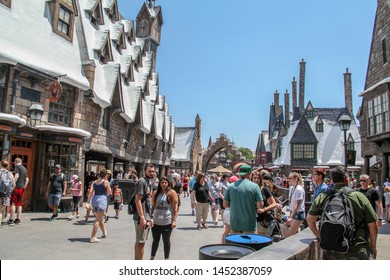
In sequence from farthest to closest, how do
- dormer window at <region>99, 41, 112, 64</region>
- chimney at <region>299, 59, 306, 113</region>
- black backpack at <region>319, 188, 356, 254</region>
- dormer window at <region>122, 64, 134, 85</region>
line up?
1. chimney at <region>299, 59, 306, 113</region>
2. dormer window at <region>122, 64, 134, 85</region>
3. dormer window at <region>99, 41, 112, 64</region>
4. black backpack at <region>319, 188, 356, 254</region>

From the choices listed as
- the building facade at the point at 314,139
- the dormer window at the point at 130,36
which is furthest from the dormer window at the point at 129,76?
the building facade at the point at 314,139

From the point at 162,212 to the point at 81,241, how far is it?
10.0 ft

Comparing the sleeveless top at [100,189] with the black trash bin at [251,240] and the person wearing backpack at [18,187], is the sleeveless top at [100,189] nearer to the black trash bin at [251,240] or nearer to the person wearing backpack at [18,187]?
the person wearing backpack at [18,187]

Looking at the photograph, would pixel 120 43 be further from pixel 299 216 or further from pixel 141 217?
pixel 299 216

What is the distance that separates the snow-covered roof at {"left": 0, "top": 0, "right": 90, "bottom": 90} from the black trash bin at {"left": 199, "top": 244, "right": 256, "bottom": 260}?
9.39 meters

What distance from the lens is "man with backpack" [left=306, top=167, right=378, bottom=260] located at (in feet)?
10.6

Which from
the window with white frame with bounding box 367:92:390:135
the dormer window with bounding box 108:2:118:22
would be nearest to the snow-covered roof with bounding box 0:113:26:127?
the dormer window with bounding box 108:2:118:22

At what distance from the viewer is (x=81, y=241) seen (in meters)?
7.37

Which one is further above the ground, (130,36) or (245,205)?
(130,36)

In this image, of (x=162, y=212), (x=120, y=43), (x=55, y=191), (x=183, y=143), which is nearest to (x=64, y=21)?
(x=55, y=191)

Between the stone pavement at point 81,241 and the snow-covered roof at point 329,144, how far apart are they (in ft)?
83.0

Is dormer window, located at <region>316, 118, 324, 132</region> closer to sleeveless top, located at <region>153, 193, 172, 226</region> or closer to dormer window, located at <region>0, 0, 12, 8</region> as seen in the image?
dormer window, located at <region>0, 0, 12, 8</region>

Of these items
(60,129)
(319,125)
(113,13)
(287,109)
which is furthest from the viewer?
(287,109)

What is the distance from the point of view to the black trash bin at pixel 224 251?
128 inches
